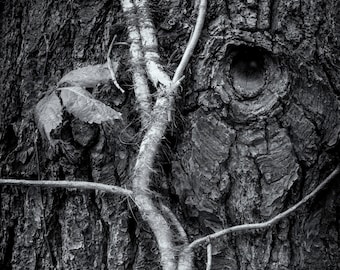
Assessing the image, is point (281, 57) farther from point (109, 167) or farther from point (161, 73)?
point (109, 167)

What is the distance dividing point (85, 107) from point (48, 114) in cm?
10

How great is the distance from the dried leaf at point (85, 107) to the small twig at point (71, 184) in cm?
18

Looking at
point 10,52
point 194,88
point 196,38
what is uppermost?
point 10,52

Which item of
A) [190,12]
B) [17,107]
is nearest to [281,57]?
[190,12]

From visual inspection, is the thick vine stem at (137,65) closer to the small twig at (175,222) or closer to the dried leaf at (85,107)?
the dried leaf at (85,107)

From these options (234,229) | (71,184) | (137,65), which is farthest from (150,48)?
(234,229)

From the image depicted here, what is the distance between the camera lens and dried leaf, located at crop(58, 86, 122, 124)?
107 cm

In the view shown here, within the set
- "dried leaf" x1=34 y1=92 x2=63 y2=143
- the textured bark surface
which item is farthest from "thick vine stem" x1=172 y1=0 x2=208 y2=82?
"dried leaf" x1=34 y1=92 x2=63 y2=143

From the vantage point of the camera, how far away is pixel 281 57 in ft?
3.64

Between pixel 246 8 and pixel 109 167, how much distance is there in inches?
21.4

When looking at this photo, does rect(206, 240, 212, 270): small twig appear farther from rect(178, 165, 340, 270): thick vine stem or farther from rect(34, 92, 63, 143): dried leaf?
rect(34, 92, 63, 143): dried leaf

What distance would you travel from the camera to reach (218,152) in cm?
111

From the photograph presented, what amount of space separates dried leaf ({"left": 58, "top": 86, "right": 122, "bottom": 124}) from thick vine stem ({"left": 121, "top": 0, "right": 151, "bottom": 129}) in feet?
0.39

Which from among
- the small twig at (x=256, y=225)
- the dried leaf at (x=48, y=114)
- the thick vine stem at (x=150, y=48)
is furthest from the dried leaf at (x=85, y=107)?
the small twig at (x=256, y=225)
